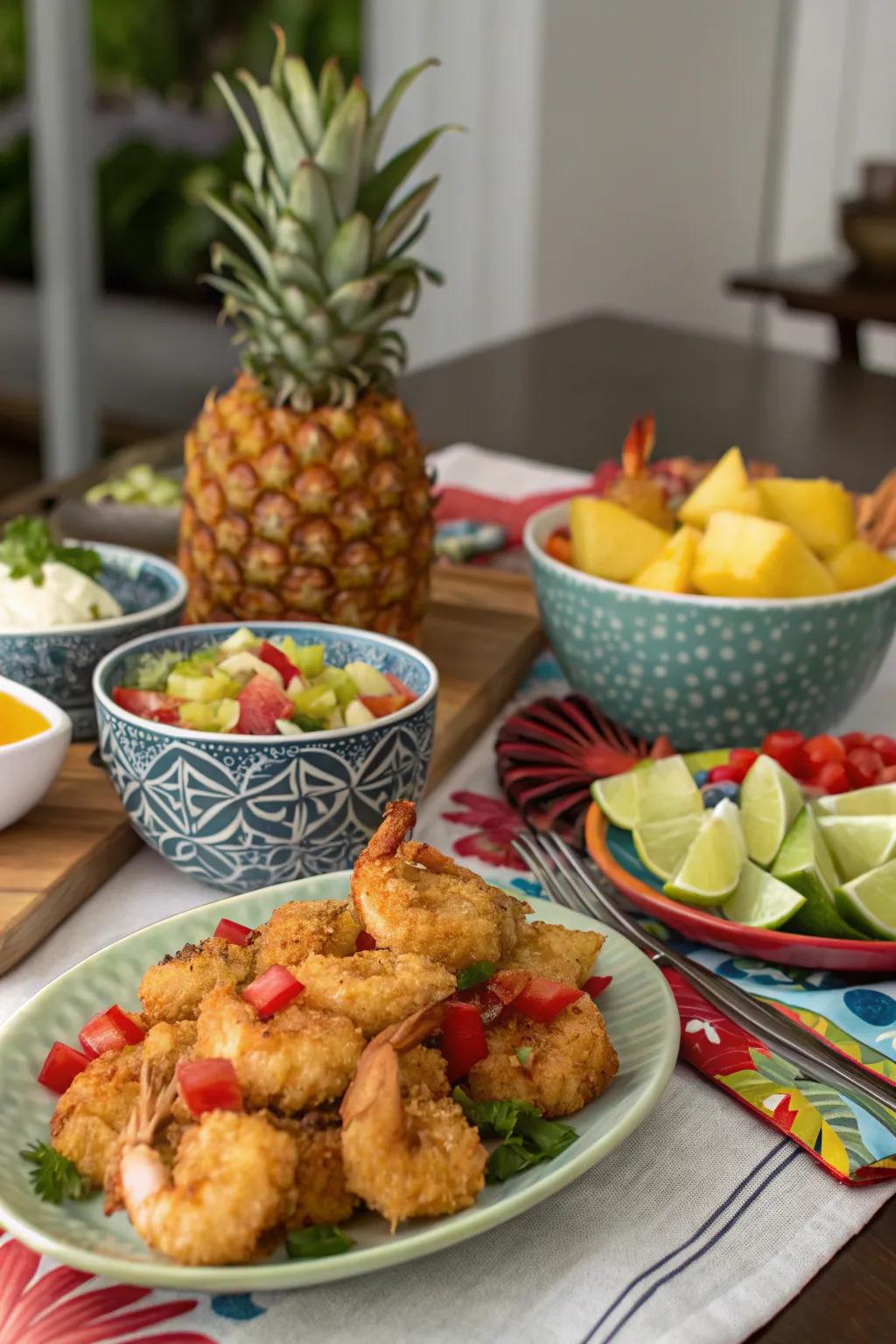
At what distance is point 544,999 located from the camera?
91 centimetres

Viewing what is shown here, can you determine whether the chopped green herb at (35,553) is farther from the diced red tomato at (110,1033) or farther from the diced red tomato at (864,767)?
the diced red tomato at (864,767)

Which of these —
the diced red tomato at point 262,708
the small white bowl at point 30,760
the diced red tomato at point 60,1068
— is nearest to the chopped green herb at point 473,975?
the diced red tomato at point 60,1068

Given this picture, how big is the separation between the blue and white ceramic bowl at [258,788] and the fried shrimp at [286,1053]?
0.34 meters

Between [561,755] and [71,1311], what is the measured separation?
0.75 meters

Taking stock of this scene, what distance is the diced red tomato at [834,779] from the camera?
1.26m

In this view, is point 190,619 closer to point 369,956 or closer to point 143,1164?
point 369,956

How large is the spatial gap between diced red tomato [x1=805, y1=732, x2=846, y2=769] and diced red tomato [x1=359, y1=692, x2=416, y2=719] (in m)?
0.35

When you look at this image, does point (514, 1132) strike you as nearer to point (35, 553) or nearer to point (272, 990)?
point (272, 990)

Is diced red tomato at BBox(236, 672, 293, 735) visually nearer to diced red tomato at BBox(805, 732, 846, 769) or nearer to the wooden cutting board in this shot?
the wooden cutting board

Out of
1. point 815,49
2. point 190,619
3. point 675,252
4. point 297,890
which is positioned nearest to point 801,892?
point 297,890

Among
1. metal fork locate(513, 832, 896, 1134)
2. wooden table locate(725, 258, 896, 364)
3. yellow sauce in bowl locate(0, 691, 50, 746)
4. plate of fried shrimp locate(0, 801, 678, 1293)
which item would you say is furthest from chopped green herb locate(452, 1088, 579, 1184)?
wooden table locate(725, 258, 896, 364)

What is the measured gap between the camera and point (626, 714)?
4.91 feet

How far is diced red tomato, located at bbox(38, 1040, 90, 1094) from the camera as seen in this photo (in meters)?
0.88

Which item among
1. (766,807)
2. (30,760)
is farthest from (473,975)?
(30,760)
